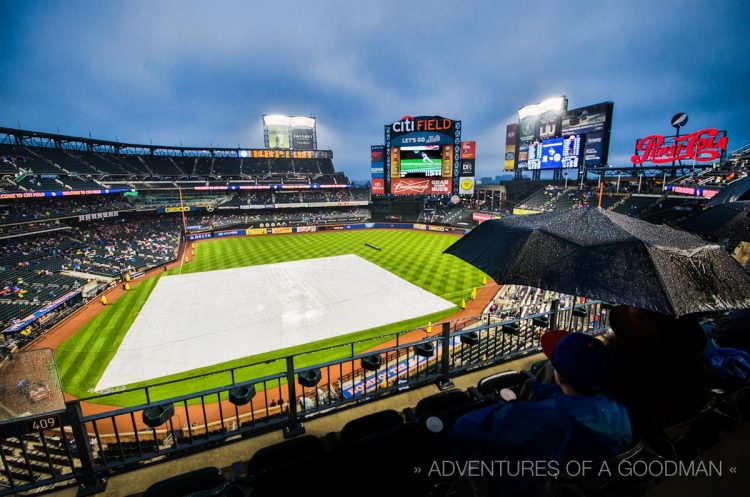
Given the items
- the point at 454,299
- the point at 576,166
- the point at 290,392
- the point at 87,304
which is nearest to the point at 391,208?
the point at 576,166

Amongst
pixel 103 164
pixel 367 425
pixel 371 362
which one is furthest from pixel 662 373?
pixel 103 164

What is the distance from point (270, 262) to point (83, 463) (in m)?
27.7

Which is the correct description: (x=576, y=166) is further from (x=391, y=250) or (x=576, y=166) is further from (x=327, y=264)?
(x=327, y=264)

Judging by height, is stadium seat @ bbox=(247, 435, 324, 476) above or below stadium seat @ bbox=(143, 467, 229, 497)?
above

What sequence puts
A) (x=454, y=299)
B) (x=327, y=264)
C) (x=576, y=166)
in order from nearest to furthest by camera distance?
(x=454, y=299) < (x=327, y=264) < (x=576, y=166)

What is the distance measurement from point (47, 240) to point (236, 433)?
144 feet

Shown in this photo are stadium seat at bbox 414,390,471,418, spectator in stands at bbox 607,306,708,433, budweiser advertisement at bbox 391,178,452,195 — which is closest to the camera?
spectator in stands at bbox 607,306,708,433

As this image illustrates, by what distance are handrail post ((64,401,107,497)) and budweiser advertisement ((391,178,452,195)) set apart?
47488mm

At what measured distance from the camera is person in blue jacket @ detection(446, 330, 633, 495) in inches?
65.9

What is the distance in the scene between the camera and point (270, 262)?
30484 millimetres

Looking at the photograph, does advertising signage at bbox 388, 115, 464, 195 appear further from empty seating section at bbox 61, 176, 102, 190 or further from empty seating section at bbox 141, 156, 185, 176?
empty seating section at bbox 141, 156, 185, 176

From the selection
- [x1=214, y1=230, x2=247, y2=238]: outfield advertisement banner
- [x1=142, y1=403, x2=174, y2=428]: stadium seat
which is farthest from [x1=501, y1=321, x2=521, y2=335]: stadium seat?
[x1=214, y1=230, x2=247, y2=238]: outfield advertisement banner

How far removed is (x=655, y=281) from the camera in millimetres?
2779

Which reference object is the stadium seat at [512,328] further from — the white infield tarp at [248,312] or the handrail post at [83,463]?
the white infield tarp at [248,312]
